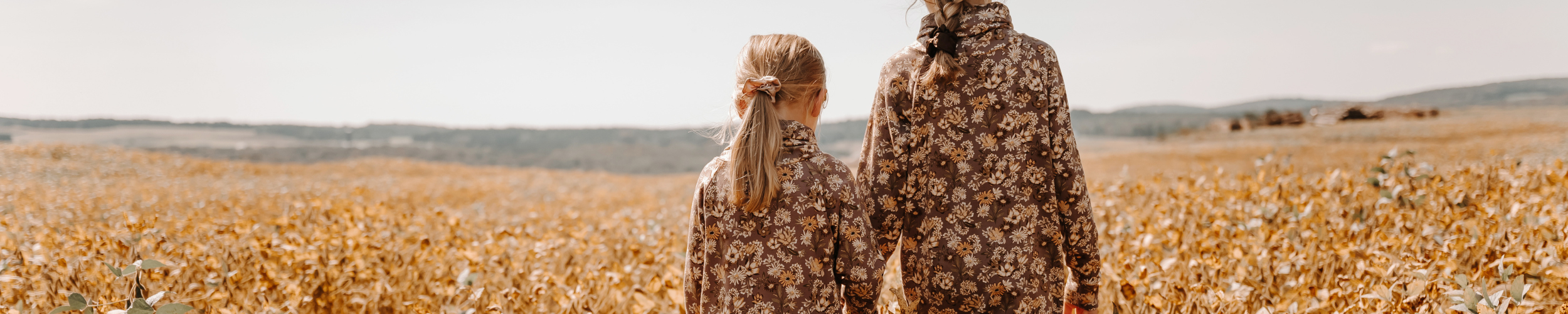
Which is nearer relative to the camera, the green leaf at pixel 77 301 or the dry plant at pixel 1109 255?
the green leaf at pixel 77 301

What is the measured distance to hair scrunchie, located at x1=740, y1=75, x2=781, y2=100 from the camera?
5.47ft

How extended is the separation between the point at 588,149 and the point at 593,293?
2314cm

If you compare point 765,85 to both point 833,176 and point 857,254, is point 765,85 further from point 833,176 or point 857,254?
point 857,254

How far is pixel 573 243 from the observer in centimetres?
383

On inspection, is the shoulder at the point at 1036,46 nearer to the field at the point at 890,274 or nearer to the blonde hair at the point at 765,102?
the blonde hair at the point at 765,102

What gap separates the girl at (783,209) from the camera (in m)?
1.67

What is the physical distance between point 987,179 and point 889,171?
0.87ft

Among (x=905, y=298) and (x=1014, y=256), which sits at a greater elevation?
(x=1014, y=256)

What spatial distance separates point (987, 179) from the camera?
1.90m

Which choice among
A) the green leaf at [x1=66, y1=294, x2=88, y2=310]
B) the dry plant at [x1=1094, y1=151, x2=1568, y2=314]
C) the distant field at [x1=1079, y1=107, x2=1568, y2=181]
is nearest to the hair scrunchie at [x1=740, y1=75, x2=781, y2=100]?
the dry plant at [x1=1094, y1=151, x2=1568, y2=314]

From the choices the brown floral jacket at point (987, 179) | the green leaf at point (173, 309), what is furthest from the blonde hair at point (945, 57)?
the green leaf at point (173, 309)

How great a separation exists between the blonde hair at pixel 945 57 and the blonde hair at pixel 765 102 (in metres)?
0.30

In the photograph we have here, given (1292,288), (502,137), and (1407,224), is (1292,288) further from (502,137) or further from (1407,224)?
(502,137)

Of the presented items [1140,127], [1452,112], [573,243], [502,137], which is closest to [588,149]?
[502,137]
